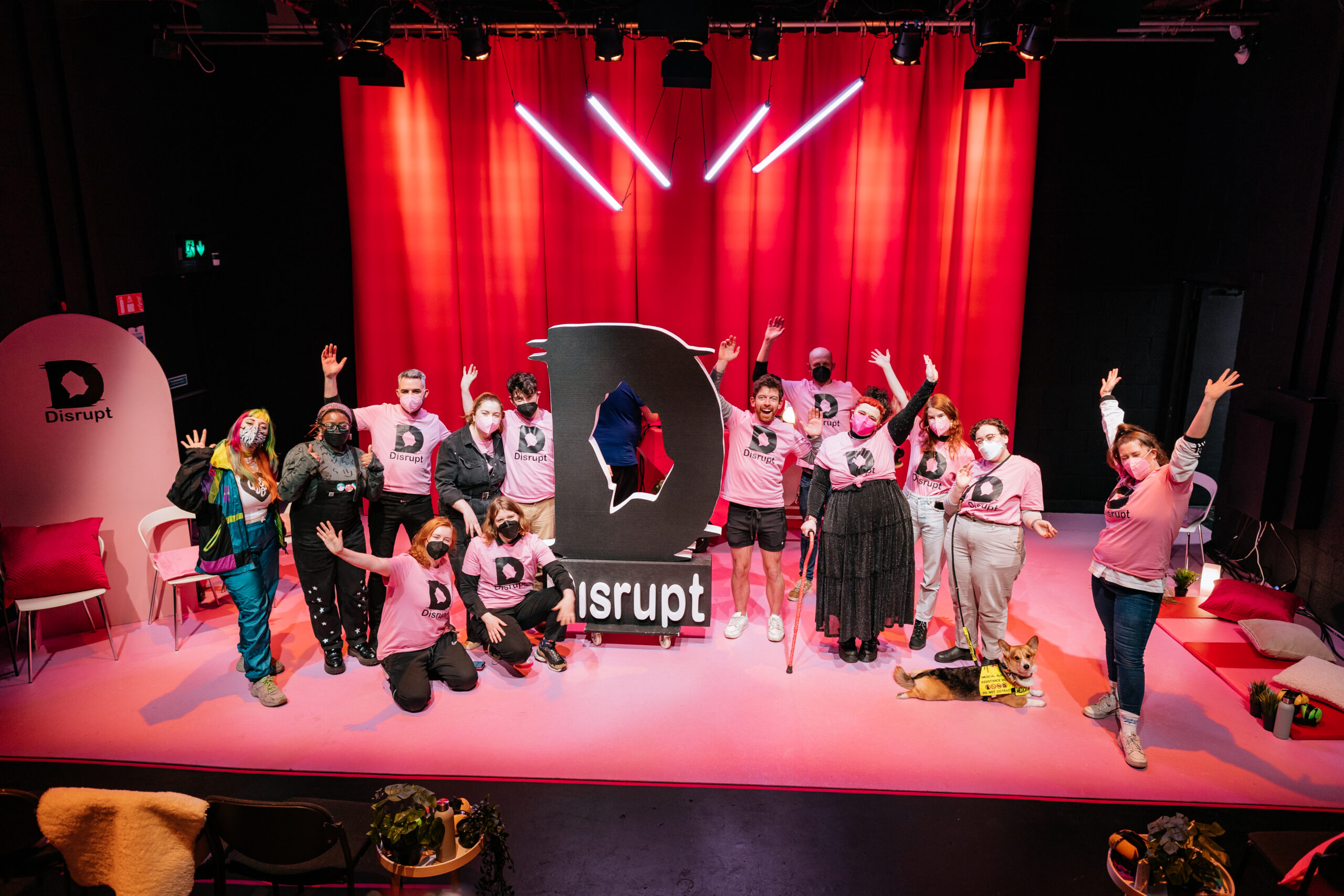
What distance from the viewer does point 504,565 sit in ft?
15.9

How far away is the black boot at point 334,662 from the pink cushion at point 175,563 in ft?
3.32

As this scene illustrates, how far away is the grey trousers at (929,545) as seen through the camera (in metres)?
5.25

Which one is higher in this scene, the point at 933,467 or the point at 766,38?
the point at 766,38

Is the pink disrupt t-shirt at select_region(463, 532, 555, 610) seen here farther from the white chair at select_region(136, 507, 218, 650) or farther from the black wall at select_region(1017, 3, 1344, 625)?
the black wall at select_region(1017, 3, 1344, 625)

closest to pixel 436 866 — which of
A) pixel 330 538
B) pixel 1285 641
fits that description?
pixel 330 538

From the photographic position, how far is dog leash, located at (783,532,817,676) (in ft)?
16.1

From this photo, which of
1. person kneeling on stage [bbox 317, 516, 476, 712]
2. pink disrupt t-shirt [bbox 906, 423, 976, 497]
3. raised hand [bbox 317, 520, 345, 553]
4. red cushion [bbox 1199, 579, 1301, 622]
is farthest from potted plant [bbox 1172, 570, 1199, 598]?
raised hand [bbox 317, 520, 345, 553]

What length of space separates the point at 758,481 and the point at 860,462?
2.25 ft

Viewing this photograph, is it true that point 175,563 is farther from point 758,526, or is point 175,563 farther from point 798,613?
point 798,613

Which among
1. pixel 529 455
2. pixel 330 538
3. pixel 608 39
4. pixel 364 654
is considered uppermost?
pixel 608 39

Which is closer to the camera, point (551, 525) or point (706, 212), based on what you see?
point (551, 525)

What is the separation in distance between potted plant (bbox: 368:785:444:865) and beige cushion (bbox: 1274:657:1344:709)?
4289 mm

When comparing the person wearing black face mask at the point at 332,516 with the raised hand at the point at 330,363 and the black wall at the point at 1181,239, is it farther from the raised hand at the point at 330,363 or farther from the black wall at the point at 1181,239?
the black wall at the point at 1181,239

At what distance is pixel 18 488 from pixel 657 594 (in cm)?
371
